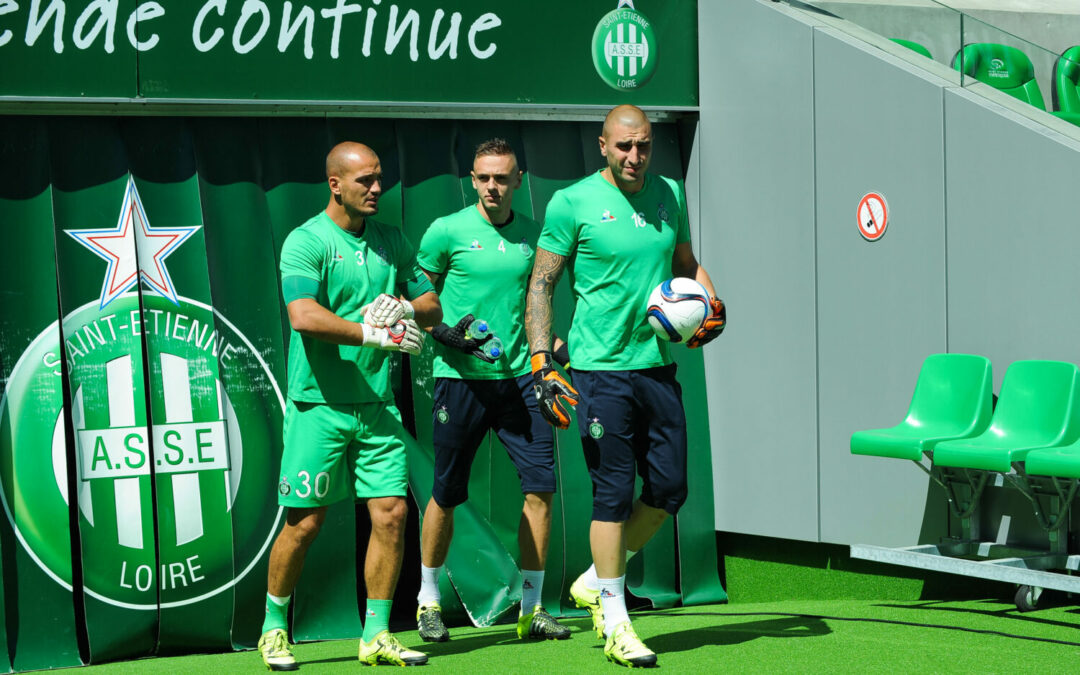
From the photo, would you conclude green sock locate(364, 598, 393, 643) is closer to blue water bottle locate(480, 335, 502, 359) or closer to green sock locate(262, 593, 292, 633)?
green sock locate(262, 593, 292, 633)

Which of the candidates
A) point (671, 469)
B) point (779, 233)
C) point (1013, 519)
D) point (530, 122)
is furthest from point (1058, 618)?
point (530, 122)

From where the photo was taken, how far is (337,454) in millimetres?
5133

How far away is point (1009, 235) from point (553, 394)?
2.36 meters

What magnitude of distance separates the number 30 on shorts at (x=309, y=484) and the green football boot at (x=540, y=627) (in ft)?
4.04

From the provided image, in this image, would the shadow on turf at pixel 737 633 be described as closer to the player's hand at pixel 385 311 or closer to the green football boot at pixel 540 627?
the green football boot at pixel 540 627

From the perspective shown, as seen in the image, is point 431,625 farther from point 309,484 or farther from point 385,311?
point 385,311

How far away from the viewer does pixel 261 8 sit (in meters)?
6.38

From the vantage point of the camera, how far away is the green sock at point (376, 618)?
17.0 feet

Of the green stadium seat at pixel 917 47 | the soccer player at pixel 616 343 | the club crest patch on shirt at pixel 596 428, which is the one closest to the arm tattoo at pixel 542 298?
the soccer player at pixel 616 343

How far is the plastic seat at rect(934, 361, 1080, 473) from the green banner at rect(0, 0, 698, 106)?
2.43 meters

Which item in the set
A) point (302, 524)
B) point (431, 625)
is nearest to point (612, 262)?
point (302, 524)

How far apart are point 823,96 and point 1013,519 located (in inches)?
88.2

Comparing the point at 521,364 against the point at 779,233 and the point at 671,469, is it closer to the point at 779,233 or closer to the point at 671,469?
the point at 671,469

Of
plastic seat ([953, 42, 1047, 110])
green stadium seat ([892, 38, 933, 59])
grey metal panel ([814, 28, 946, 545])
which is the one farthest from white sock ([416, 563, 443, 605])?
green stadium seat ([892, 38, 933, 59])
